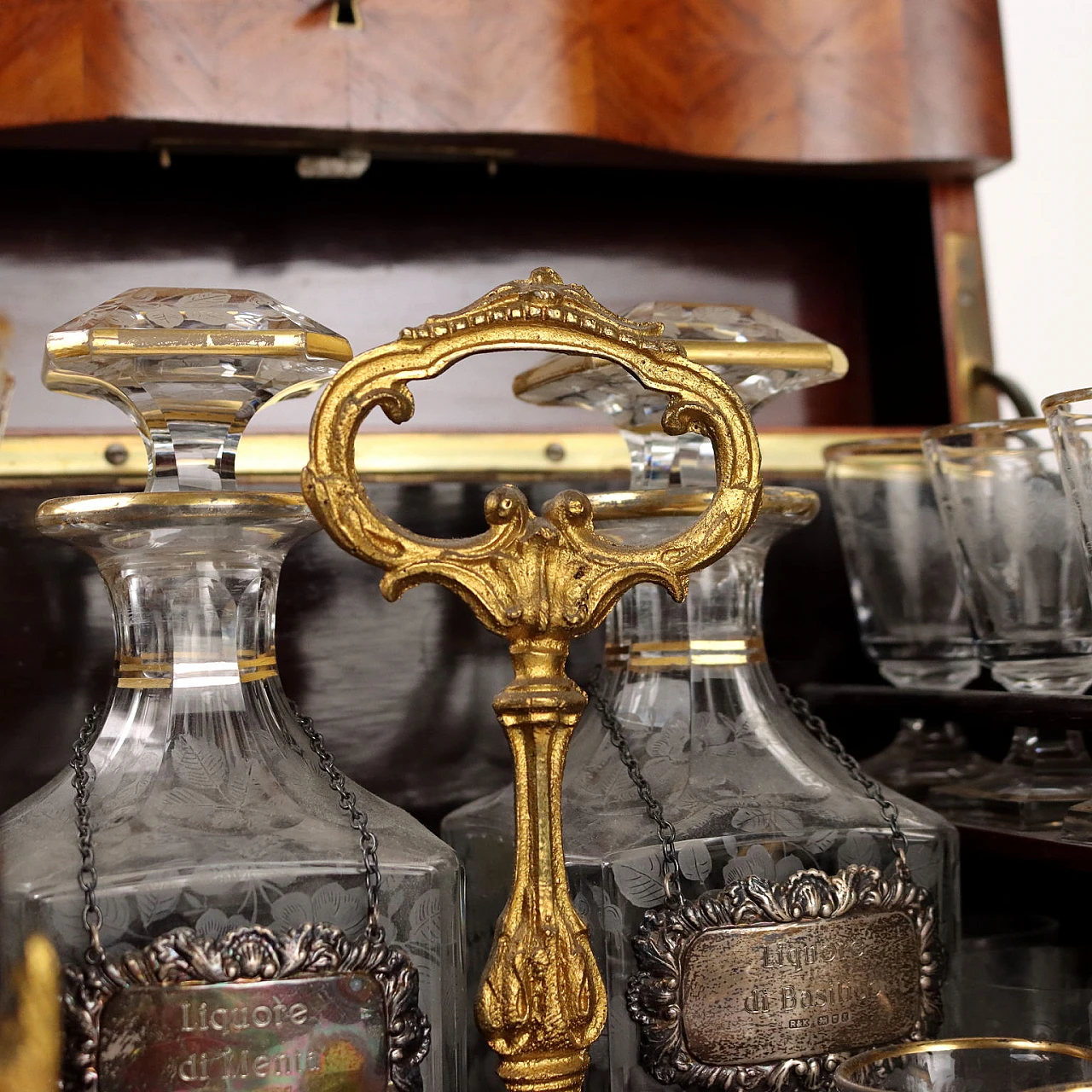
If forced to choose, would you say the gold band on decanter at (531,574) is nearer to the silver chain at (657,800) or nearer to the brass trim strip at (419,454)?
the silver chain at (657,800)

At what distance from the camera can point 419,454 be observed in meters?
0.62

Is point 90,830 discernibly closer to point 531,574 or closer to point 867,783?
point 531,574

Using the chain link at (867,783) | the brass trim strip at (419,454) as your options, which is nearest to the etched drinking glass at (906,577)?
the brass trim strip at (419,454)

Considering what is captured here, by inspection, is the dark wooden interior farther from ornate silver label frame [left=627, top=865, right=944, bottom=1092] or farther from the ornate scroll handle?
the ornate scroll handle

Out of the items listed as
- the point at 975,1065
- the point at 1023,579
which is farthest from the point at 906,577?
the point at 975,1065

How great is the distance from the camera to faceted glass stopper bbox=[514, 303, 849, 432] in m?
0.50

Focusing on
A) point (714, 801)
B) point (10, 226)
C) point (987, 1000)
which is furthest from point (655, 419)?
point (10, 226)

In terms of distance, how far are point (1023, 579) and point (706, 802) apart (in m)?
0.18

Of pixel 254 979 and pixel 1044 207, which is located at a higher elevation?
pixel 1044 207

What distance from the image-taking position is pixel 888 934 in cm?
46

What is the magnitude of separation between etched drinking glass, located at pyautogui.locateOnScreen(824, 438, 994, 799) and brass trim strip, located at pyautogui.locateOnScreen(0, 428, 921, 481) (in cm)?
3

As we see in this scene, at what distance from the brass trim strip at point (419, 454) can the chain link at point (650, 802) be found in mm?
158

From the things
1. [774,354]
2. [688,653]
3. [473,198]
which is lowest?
[688,653]

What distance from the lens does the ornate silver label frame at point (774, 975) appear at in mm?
423
